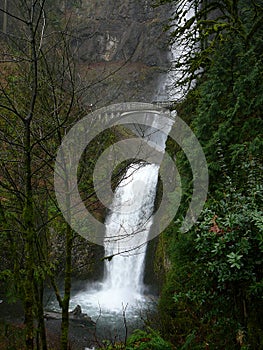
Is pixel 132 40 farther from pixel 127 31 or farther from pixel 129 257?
pixel 129 257

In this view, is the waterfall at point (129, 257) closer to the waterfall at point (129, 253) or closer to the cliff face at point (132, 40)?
the waterfall at point (129, 253)

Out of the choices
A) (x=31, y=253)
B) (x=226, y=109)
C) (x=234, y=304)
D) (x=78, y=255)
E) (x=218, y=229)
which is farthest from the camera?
(x=78, y=255)

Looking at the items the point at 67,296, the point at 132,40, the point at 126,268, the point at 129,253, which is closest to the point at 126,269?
the point at 126,268

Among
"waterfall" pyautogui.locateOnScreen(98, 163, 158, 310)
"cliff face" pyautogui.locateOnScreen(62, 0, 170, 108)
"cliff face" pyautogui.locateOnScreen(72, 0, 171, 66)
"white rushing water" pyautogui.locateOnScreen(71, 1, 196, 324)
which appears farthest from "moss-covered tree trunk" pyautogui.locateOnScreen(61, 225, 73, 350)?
"cliff face" pyautogui.locateOnScreen(72, 0, 171, 66)

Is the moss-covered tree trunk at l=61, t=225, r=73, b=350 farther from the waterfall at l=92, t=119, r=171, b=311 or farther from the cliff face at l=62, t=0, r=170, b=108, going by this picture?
the cliff face at l=62, t=0, r=170, b=108

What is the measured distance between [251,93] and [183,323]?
3.65m

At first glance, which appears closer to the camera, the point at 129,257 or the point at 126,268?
the point at 126,268

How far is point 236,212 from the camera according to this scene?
3170 mm

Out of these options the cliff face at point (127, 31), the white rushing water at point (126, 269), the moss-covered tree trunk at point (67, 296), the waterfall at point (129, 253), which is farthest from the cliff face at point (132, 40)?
the moss-covered tree trunk at point (67, 296)

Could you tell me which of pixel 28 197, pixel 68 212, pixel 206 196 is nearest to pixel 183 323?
pixel 206 196

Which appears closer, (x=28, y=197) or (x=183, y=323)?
(x=28, y=197)

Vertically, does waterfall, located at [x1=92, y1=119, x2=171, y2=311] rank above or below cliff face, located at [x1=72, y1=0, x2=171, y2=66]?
below

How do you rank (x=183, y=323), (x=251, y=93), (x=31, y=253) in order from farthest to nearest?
(x=251, y=93), (x=183, y=323), (x=31, y=253)

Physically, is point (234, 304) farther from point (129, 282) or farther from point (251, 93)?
point (129, 282)
